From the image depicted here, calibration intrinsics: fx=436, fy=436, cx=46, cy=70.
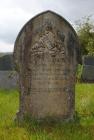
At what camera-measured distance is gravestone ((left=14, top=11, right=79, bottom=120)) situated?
712 cm

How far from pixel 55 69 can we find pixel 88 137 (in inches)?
57.9

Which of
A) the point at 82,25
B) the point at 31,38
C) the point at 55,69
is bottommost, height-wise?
the point at 55,69

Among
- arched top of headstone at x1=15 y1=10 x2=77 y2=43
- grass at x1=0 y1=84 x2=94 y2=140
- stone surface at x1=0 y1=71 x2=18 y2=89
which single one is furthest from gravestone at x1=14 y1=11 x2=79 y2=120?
stone surface at x1=0 y1=71 x2=18 y2=89

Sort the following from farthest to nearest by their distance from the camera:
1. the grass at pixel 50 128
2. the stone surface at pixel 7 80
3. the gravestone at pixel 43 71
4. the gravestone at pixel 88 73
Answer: the gravestone at pixel 88 73 → the stone surface at pixel 7 80 → the gravestone at pixel 43 71 → the grass at pixel 50 128

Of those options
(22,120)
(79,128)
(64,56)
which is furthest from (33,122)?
(64,56)

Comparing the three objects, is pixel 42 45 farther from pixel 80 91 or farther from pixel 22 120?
pixel 80 91

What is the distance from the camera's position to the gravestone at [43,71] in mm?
7125

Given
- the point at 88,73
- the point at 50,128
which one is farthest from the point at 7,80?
the point at 50,128

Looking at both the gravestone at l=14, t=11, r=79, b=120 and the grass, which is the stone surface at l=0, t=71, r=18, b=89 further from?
the gravestone at l=14, t=11, r=79, b=120

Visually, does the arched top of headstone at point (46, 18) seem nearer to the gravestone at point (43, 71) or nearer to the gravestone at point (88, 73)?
the gravestone at point (43, 71)

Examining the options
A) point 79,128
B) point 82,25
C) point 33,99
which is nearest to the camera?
point 79,128

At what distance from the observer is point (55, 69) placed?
715cm

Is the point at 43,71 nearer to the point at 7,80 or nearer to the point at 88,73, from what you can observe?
the point at 7,80

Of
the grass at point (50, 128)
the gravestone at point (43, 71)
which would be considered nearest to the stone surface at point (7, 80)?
the grass at point (50, 128)
